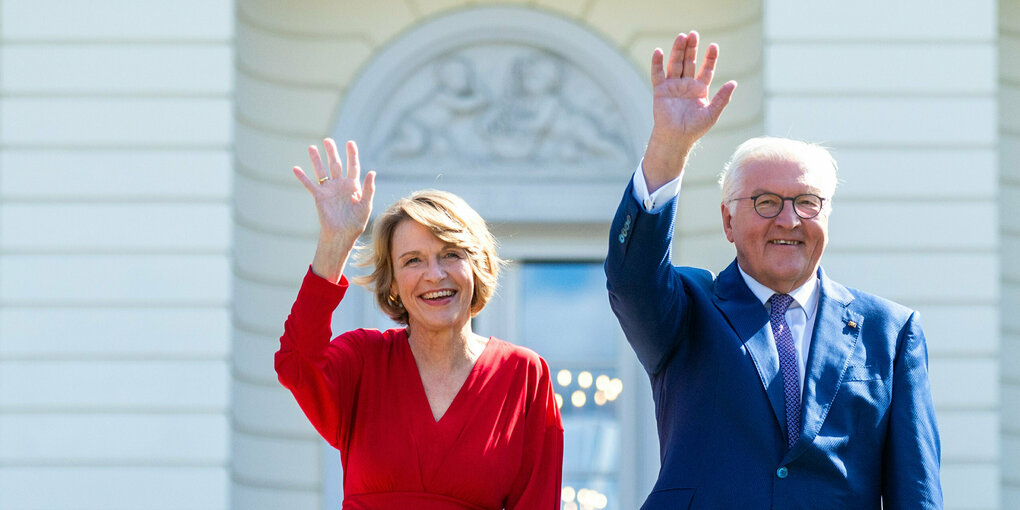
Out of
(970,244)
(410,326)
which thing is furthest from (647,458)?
(410,326)

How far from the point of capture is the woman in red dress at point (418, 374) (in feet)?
9.18

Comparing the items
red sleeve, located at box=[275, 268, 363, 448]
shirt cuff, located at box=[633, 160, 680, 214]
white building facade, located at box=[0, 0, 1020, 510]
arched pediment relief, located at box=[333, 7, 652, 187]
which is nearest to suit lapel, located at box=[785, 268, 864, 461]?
shirt cuff, located at box=[633, 160, 680, 214]

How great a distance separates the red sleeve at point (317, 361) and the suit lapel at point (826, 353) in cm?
93

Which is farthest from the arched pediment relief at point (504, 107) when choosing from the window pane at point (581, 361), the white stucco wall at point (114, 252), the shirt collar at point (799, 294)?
the shirt collar at point (799, 294)

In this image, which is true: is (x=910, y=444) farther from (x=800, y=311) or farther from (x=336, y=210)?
(x=336, y=210)

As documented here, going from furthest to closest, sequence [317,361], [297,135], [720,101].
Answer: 1. [297,135]
2. [317,361]
3. [720,101]

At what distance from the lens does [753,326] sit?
2.73 meters

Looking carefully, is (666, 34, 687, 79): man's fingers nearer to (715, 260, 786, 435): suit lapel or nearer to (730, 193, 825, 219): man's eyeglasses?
(730, 193, 825, 219): man's eyeglasses

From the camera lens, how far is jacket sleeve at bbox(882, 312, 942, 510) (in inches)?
103

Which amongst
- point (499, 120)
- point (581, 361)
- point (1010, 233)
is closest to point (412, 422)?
point (581, 361)

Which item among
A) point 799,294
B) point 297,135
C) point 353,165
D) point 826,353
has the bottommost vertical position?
point 826,353

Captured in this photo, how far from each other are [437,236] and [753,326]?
69 centimetres

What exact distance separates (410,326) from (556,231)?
10.8ft

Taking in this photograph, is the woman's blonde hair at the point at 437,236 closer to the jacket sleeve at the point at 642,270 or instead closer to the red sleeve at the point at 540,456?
the red sleeve at the point at 540,456
